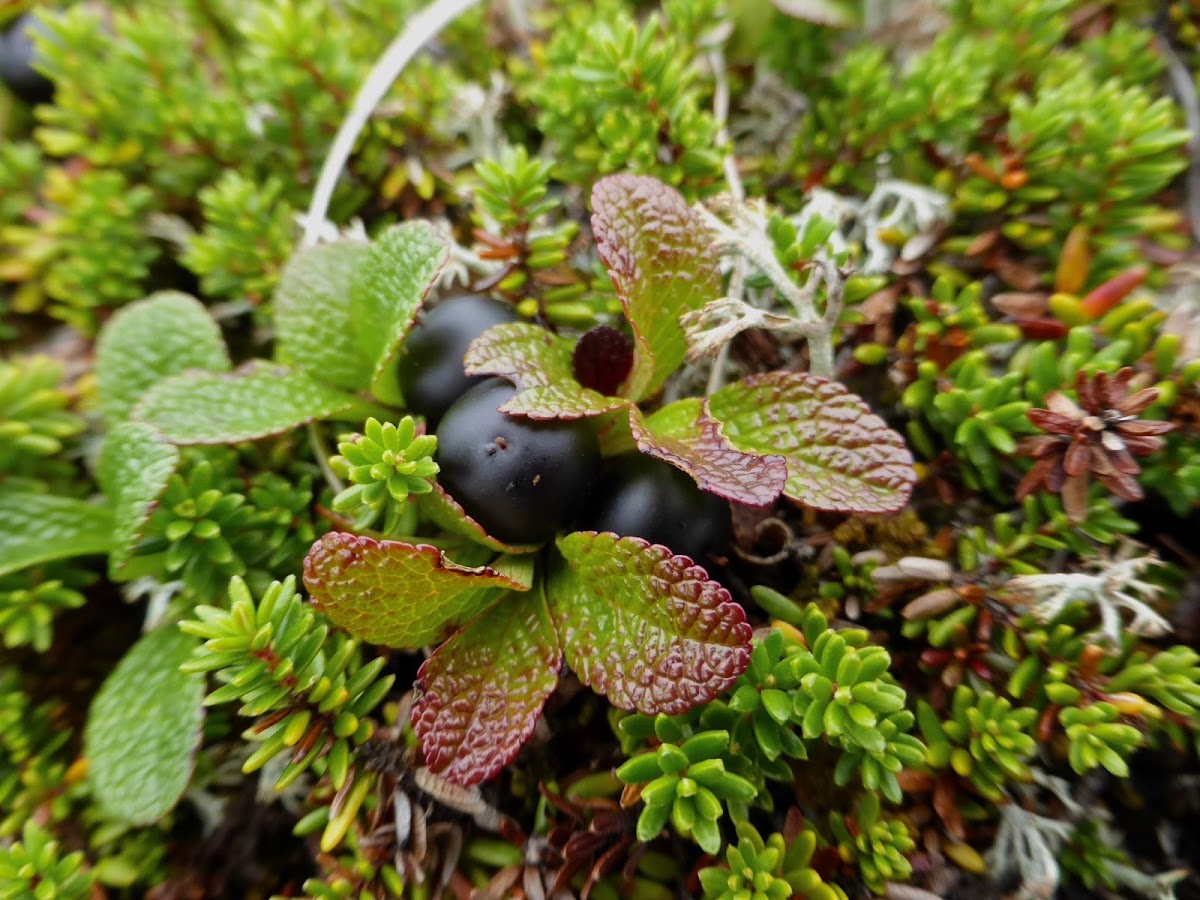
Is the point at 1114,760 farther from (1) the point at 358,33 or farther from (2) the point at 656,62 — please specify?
(1) the point at 358,33

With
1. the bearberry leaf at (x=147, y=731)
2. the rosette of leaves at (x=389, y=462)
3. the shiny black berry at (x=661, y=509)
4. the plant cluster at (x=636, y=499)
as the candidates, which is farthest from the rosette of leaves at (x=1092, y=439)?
the bearberry leaf at (x=147, y=731)

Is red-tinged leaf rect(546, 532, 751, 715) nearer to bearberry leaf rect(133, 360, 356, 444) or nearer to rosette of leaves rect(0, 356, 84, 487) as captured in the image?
bearberry leaf rect(133, 360, 356, 444)

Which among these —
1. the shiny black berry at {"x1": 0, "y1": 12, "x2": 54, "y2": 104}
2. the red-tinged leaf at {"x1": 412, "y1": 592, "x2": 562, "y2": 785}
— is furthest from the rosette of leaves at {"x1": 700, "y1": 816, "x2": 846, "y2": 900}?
the shiny black berry at {"x1": 0, "y1": 12, "x2": 54, "y2": 104}

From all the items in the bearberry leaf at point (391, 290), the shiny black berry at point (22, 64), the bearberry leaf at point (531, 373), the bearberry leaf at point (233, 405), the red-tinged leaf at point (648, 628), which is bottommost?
the red-tinged leaf at point (648, 628)

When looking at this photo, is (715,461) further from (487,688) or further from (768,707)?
(487,688)

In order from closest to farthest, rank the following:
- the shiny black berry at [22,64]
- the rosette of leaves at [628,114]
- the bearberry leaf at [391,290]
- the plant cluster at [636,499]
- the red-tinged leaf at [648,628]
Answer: the red-tinged leaf at [648,628], the plant cluster at [636,499], the bearberry leaf at [391,290], the rosette of leaves at [628,114], the shiny black berry at [22,64]

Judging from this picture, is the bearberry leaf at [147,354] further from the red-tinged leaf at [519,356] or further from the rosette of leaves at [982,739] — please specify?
the rosette of leaves at [982,739]

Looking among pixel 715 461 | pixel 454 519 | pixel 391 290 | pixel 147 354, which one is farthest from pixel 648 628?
pixel 147 354

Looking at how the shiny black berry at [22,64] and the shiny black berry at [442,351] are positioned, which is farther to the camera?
the shiny black berry at [22,64]
